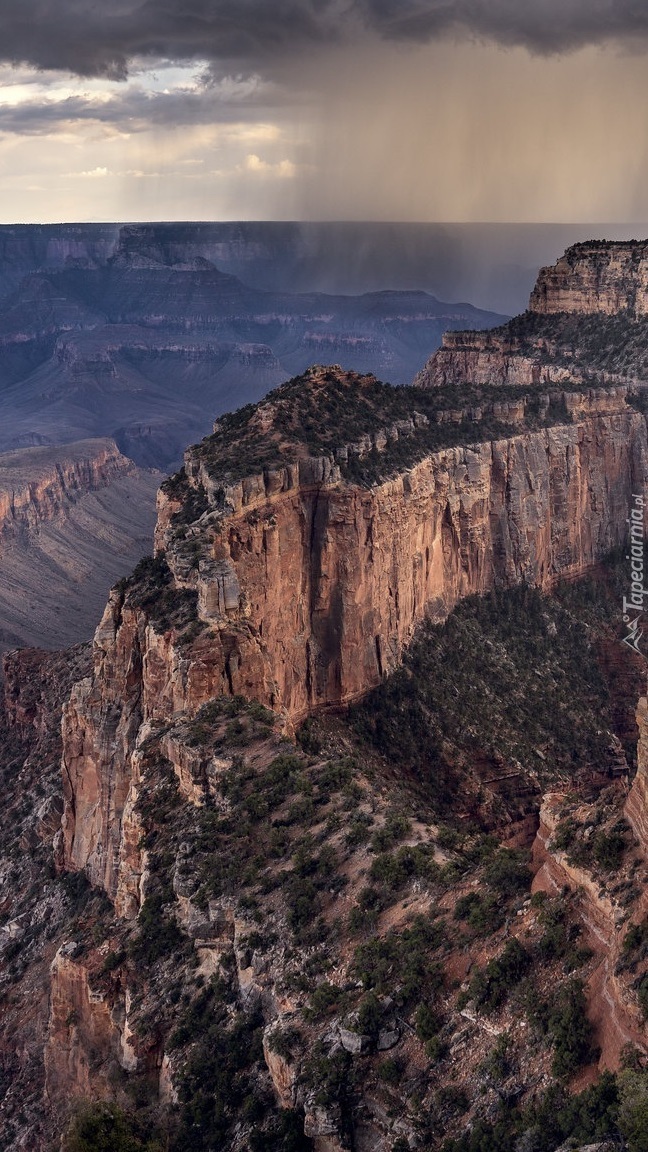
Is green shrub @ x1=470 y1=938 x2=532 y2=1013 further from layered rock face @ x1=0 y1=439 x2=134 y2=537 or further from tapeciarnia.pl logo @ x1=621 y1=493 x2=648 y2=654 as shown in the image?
layered rock face @ x1=0 y1=439 x2=134 y2=537

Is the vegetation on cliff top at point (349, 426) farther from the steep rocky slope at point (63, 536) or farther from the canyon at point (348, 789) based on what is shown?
the steep rocky slope at point (63, 536)

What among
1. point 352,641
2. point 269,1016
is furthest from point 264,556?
point 269,1016

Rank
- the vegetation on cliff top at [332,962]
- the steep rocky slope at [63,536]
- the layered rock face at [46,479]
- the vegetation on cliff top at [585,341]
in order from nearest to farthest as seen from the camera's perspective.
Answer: the vegetation on cliff top at [332,962], the vegetation on cliff top at [585,341], the steep rocky slope at [63,536], the layered rock face at [46,479]

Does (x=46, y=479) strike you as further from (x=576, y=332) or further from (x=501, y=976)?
(x=501, y=976)

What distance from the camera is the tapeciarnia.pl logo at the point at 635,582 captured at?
7547 cm

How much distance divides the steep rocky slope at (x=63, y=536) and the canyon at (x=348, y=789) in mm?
64250

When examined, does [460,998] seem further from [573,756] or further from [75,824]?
[573,756]

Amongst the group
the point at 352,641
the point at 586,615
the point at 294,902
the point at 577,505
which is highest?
the point at 577,505

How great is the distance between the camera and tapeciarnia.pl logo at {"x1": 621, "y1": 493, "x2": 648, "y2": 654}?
75469mm

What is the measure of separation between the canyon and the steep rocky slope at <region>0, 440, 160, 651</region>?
64.3 meters

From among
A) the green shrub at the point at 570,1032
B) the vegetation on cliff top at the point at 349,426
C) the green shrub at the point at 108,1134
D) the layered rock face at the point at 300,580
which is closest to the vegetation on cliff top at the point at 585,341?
the layered rock face at the point at 300,580

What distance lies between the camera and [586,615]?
76.4m

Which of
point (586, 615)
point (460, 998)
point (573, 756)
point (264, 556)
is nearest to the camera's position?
point (460, 998)

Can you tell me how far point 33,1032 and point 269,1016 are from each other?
1625cm
